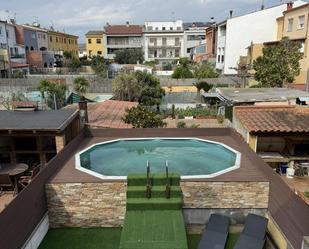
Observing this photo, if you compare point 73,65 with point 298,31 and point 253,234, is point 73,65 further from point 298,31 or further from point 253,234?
point 253,234

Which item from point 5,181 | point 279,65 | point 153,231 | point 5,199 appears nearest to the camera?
point 153,231

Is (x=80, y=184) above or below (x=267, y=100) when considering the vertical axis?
below

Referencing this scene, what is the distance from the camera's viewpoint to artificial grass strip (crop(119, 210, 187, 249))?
8.71 meters

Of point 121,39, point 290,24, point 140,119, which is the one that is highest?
point 121,39

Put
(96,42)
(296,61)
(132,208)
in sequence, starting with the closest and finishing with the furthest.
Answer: (132,208), (296,61), (96,42)

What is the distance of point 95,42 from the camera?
83.1m

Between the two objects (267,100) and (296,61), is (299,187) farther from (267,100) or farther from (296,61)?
(296,61)

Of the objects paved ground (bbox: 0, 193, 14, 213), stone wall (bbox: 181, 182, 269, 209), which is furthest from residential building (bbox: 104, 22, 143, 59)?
stone wall (bbox: 181, 182, 269, 209)

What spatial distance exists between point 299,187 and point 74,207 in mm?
10260

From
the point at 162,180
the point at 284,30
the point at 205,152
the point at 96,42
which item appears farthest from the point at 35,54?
the point at 162,180

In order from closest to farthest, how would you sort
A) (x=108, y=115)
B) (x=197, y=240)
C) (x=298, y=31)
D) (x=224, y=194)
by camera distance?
(x=197, y=240) → (x=224, y=194) → (x=108, y=115) → (x=298, y=31)

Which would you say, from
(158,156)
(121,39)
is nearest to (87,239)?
(158,156)

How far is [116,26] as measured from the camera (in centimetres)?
8369

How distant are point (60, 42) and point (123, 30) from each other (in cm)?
1667
